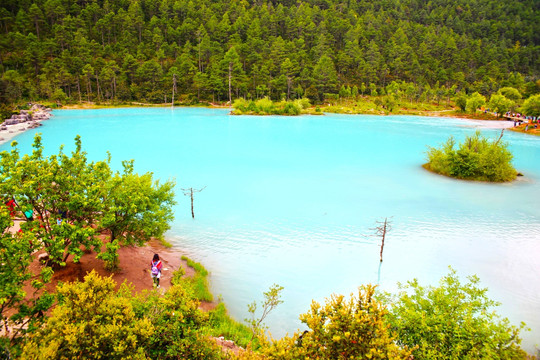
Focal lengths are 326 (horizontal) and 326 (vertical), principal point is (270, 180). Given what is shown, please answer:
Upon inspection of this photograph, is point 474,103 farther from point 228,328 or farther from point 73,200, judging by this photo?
point 73,200

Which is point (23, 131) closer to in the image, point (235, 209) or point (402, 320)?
point (235, 209)

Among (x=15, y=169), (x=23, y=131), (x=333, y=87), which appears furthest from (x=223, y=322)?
(x=333, y=87)

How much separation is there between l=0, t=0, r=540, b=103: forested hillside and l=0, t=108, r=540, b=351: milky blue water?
6626 centimetres

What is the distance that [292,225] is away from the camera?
2158 cm

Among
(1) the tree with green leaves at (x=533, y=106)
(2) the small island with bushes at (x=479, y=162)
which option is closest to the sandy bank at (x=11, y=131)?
(2) the small island with bushes at (x=479, y=162)

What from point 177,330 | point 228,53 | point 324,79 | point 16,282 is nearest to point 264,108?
point 324,79

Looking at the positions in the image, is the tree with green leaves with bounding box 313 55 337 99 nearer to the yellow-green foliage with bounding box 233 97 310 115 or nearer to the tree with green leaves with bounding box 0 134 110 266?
the yellow-green foliage with bounding box 233 97 310 115

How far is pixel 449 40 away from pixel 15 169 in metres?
197

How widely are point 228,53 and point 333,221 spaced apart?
117 metres

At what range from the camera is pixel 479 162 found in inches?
1249

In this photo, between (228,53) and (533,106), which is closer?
(533,106)

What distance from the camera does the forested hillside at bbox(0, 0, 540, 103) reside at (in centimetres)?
11125

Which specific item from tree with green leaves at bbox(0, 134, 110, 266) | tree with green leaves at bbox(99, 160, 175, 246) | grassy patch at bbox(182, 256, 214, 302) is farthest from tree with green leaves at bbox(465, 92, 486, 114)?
tree with green leaves at bbox(0, 134, 110, 266)

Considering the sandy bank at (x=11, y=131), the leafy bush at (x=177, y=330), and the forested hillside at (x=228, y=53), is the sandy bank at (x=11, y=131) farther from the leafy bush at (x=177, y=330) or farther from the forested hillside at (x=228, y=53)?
the leafy bush at (x=177, y=330)
